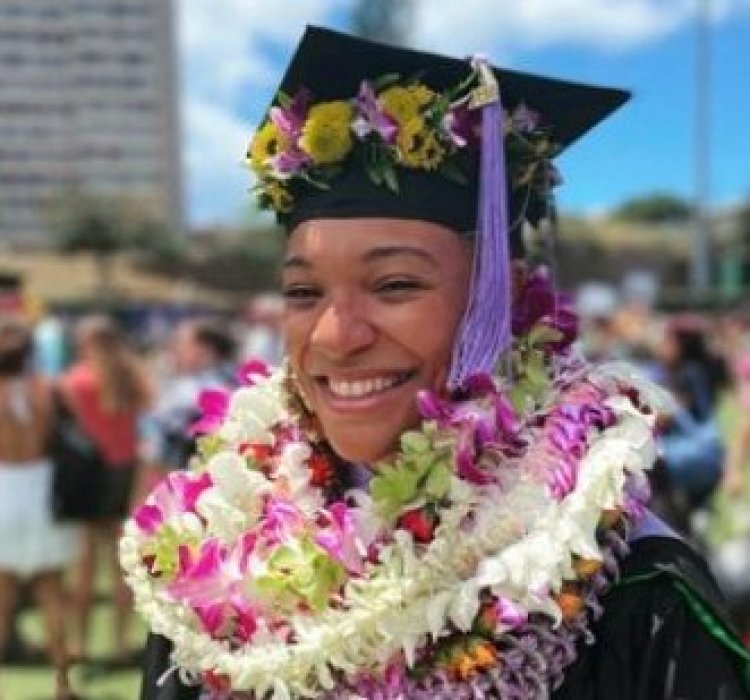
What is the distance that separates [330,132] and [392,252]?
0.19 m

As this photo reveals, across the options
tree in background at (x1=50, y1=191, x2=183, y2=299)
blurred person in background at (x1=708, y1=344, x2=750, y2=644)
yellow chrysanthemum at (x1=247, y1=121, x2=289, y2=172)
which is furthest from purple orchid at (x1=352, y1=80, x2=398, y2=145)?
tree in background at (x1=50, y1=191, x2=183, y2=299)

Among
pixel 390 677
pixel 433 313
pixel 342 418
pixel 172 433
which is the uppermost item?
pixel 433 313

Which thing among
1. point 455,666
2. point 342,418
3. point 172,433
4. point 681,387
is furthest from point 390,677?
point 681,387

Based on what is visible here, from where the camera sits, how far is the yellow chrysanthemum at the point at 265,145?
1915mm

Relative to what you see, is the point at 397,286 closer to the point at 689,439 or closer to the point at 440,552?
the point at 440,552

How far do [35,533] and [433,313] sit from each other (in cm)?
477

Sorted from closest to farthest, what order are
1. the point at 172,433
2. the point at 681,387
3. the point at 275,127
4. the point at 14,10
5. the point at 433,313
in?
the point at 433,313 → the point at 275,127 → the point at 14,10 → the point at 172,433 → the point at 681,387

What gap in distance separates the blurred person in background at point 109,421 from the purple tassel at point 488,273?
4912 millimetres

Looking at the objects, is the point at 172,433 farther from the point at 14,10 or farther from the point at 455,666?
the point at 455,666

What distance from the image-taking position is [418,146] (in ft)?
6.09

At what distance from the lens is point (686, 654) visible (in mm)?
1678

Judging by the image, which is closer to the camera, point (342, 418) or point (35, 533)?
point (342, 418)

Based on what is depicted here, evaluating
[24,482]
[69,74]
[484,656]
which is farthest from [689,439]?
[484,656]

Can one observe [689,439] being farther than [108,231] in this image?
No
